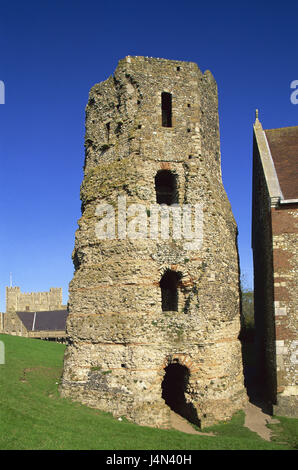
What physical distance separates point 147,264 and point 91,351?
11.2 feet

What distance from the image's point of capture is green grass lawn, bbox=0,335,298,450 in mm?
8656

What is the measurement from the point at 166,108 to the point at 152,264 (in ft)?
21.0

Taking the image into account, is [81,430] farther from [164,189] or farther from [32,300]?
[32,300]

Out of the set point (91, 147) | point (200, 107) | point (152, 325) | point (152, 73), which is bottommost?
point (152, 325)

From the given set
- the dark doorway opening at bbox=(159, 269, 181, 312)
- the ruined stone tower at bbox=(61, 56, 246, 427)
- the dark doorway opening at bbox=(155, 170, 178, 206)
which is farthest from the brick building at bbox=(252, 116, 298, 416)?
the dark doorway opening at bbox=(155, 170, 178, 206)

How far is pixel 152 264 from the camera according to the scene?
1259 centimetres

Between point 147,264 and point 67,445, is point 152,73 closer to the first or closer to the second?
point 147,264

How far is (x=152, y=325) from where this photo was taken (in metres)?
12.1

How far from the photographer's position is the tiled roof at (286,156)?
1395cm

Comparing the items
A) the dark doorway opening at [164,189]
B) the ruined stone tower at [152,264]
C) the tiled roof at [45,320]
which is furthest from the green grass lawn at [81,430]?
the tiled roof at [45,320]

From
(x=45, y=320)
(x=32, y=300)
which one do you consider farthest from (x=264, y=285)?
(x=32, y=300)

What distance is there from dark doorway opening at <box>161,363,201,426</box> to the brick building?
2.84 metres
